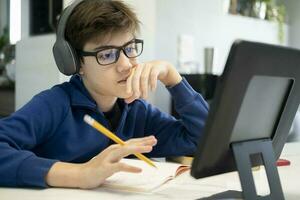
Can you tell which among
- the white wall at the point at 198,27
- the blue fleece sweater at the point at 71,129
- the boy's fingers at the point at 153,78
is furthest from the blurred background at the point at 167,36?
the boy's fingers at the point at 153,78

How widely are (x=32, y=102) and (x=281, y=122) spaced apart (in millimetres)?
549

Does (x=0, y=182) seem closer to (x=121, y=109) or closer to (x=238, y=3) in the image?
(x=121, y=109)

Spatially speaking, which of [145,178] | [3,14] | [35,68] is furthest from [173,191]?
[3,14]

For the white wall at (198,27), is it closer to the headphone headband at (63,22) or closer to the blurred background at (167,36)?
the blurred background at (167,36)

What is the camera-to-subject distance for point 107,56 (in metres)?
0.95

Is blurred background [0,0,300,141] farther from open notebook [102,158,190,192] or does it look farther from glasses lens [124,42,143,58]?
open notebook [102,158,190,192]

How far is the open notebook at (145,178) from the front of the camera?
74 centimetres

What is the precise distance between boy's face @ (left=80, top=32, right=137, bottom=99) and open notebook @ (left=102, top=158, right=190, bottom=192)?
196mm

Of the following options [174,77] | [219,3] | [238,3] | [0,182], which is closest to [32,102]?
[0,182]

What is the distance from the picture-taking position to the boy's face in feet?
3.11

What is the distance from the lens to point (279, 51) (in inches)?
22.4

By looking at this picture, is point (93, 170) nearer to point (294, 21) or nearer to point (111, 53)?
point (111, 53)

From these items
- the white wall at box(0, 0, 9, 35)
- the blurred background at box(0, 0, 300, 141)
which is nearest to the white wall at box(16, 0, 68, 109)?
the blurred background at box(0, 0, 300, 141)

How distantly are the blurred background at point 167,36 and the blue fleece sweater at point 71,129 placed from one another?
2.94 feet
